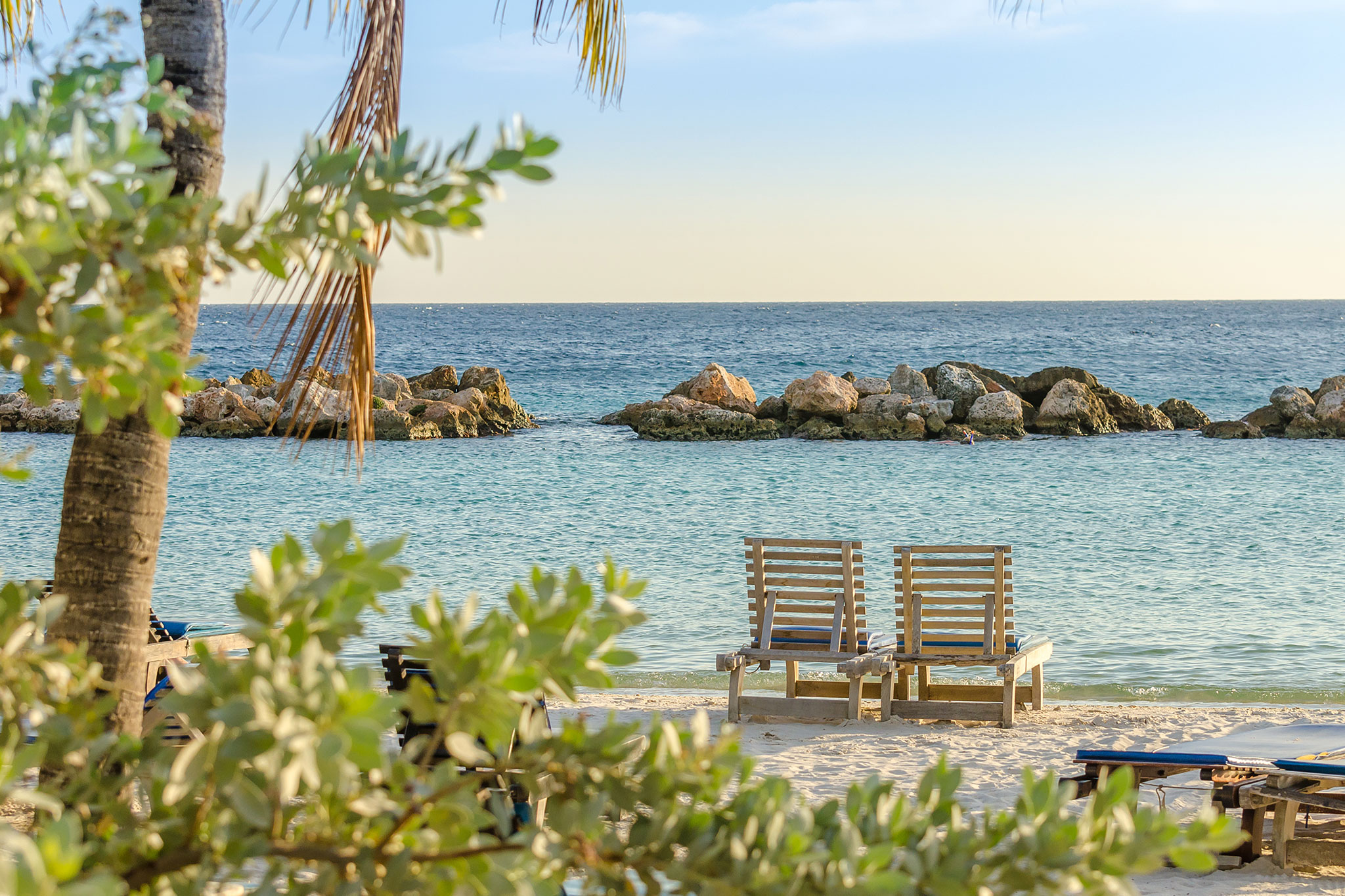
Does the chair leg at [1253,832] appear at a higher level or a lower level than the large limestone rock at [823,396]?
lower

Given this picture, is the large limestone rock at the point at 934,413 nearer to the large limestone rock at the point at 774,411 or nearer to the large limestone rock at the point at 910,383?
the large limestone rock at the point at 910,383

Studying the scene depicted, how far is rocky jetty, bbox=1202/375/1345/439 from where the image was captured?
24.6 m

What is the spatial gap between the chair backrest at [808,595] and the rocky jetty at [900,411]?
59.2 feet

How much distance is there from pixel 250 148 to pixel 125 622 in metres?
1.40

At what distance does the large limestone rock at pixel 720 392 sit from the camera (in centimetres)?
2648

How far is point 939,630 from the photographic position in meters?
6.82

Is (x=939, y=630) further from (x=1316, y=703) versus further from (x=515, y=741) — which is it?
(x=515, y=741)

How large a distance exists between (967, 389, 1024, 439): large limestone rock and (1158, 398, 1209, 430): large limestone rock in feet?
14.3

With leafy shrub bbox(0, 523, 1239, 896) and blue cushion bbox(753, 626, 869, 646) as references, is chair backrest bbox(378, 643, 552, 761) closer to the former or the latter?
blue cushion bbox(753, 626, 869, 646)

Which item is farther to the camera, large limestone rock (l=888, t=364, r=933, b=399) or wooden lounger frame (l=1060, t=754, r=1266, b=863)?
large limestone rock (l=888, t=364, r=933, b=399)

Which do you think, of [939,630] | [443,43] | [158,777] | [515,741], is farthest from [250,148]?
[939,630]

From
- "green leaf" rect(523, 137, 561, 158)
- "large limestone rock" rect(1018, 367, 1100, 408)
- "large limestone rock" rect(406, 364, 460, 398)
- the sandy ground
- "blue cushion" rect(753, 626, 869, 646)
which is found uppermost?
"green leaf" rect(523, 137, 561, 158)

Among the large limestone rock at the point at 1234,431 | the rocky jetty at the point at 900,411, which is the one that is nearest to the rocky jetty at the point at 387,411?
the rocky jetty at the point at 900,411

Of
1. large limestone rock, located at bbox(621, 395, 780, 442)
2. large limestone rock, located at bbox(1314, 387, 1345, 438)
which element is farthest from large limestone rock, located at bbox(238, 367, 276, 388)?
large limestone rock, located at bbox(1314, 387, 1345, 438)
